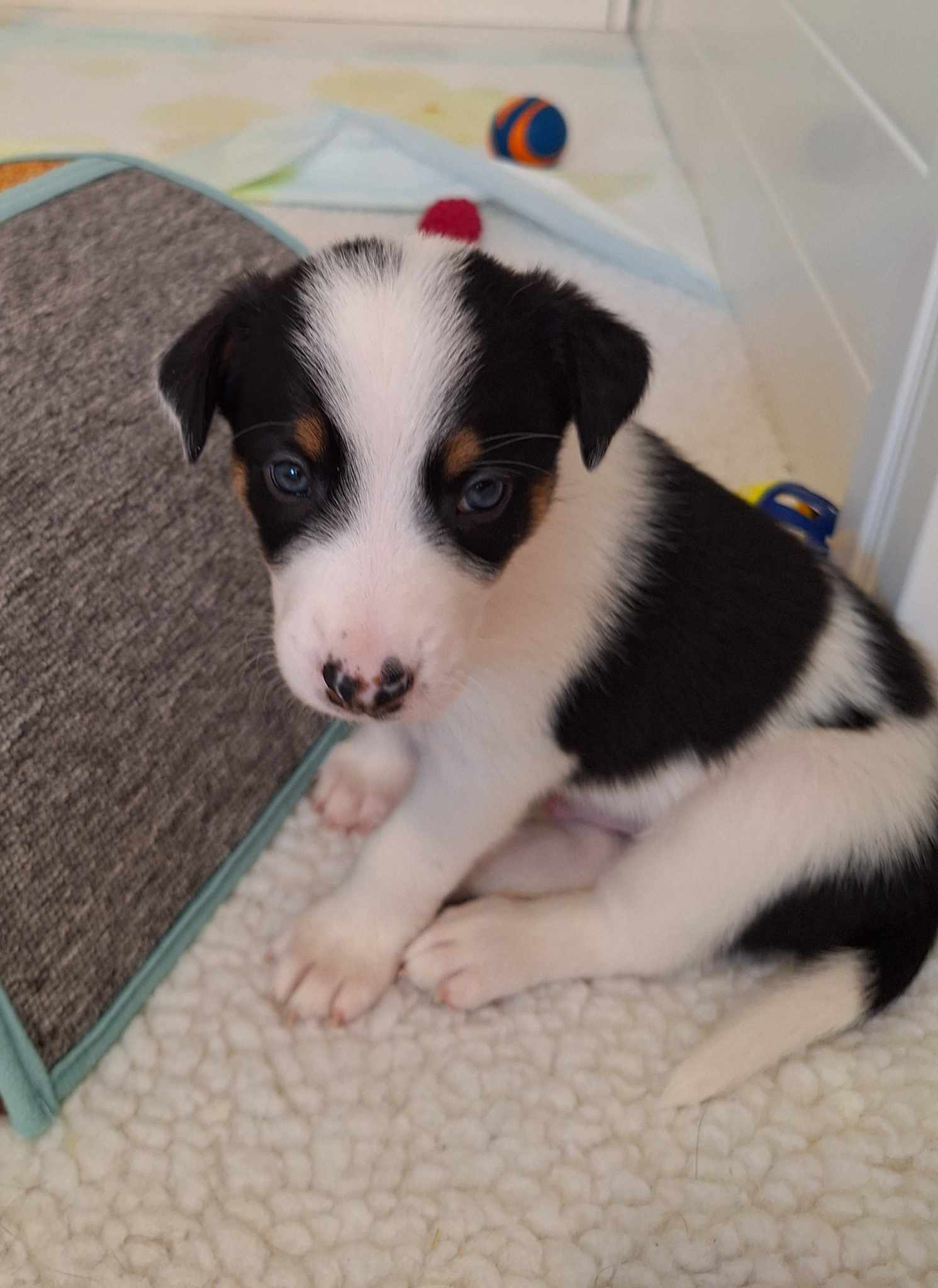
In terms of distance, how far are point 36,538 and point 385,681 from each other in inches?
31.0

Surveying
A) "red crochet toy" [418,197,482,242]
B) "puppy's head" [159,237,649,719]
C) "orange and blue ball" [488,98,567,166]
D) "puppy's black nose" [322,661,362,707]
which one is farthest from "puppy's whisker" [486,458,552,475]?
"orange and blue ball" [488,98,567,166]

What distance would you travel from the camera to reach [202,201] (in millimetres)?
2447

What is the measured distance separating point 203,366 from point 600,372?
1.63 feet

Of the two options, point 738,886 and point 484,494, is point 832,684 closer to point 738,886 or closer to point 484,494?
point 738,886

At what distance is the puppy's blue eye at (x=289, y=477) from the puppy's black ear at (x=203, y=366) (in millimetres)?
111

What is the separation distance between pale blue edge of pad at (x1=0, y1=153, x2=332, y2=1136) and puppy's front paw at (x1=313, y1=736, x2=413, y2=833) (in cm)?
6

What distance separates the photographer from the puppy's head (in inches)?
51.6

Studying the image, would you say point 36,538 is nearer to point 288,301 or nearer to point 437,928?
point 288,301

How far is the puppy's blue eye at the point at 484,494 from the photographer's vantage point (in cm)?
140

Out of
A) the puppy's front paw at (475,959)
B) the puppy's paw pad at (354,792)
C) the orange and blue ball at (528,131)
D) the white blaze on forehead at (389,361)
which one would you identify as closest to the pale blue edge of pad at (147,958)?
the puppy's paw pad at (354,792)

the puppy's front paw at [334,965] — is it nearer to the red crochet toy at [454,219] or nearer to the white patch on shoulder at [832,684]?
the white patch on shoulder at [832,684]

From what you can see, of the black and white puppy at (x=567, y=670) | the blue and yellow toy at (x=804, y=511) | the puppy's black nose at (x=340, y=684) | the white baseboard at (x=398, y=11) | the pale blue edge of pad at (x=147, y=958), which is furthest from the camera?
the white baseboard at (x=398, y=11)

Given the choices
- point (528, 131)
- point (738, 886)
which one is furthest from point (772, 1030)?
point (528, 131)

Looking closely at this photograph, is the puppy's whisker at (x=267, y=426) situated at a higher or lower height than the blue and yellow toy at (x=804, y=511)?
higher
